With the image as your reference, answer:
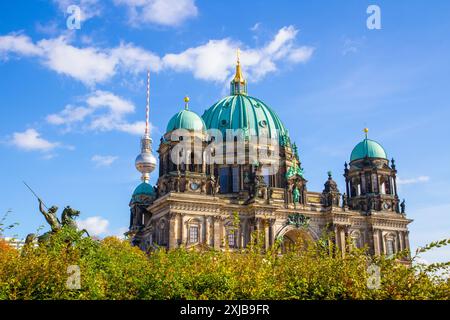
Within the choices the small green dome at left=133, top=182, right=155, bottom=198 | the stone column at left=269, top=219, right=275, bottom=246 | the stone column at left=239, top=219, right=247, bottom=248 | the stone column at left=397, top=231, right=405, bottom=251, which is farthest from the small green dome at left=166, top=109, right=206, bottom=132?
the stone column at left=397, top=231, right=405, bottom=251

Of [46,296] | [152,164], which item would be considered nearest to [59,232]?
[46,296]

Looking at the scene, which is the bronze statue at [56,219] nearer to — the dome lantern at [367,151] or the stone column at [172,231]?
the stone column at [172,231]

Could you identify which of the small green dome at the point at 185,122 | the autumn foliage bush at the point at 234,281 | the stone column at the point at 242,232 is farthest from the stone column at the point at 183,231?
the autumn foliage bush at the point at 234,281

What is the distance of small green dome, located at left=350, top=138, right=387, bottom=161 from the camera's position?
8456 cm

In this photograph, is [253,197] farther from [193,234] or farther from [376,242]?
[376,242]

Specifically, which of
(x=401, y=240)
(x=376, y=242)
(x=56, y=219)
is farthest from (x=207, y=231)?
(x=56, y=219)

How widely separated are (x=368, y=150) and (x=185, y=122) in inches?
1167

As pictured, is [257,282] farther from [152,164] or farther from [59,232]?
[152,164]

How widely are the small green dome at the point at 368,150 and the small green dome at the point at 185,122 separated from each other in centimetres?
2617

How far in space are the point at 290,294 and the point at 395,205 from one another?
65.2 meters

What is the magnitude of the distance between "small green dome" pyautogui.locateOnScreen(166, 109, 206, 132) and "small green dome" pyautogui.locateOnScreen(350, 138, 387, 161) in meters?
26.2

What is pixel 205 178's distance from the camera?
69375 mm

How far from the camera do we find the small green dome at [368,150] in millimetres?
84562

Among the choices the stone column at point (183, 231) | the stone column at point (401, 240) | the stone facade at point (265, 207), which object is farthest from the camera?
the stone column at point (401, 240)
